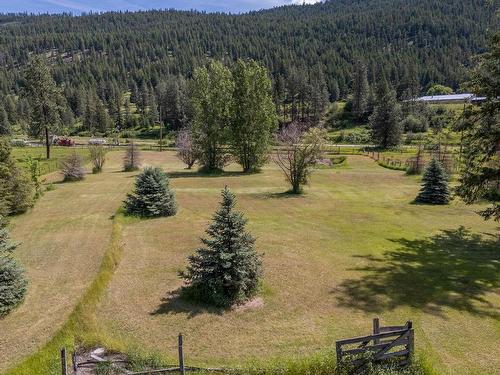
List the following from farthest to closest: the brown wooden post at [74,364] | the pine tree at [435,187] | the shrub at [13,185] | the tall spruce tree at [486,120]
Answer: the pine tree at [435,187] → the shrub at [13,185] → the tall spruce tree at [486,120] → the brown wooden post at [74,364]

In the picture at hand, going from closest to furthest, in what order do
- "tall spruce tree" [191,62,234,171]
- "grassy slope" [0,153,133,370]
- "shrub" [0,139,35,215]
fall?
"grassy slope" [0,153,133,370], "shrub" [0,139,35,215], "tall spruce tree" [191,62,234,171]

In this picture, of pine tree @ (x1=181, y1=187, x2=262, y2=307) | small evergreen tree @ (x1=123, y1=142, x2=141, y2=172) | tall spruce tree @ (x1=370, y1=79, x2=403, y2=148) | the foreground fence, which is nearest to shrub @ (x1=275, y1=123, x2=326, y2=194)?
pine tree @ (x1=181, y1=187, x2=262, y2=307)

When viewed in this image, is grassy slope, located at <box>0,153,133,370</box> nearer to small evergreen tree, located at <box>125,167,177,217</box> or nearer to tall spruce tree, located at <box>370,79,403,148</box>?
small evergreen tree, located at <box>125,167,177,217</box>

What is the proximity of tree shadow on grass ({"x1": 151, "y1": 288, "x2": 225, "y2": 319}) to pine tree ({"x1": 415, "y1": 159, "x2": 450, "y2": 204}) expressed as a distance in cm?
2589

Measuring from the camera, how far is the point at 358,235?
26.7 metres

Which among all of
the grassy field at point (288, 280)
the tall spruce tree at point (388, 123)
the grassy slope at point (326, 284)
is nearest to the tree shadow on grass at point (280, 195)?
the grassy field at point (288, 280)

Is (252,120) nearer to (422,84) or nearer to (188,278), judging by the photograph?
(188,278)

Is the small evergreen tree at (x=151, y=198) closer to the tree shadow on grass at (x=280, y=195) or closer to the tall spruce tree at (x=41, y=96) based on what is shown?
the tree shadow on grass at (x=280, y=195)

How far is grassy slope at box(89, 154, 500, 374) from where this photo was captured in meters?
14.1

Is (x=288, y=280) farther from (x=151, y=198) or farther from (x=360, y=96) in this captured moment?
(x=360, y=96)

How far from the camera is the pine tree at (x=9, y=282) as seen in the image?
16109 mm

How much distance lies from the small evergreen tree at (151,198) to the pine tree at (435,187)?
2107 centimetres

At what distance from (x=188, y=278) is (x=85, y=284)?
4685 millimetres

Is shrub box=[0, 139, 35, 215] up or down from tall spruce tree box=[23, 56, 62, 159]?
down
